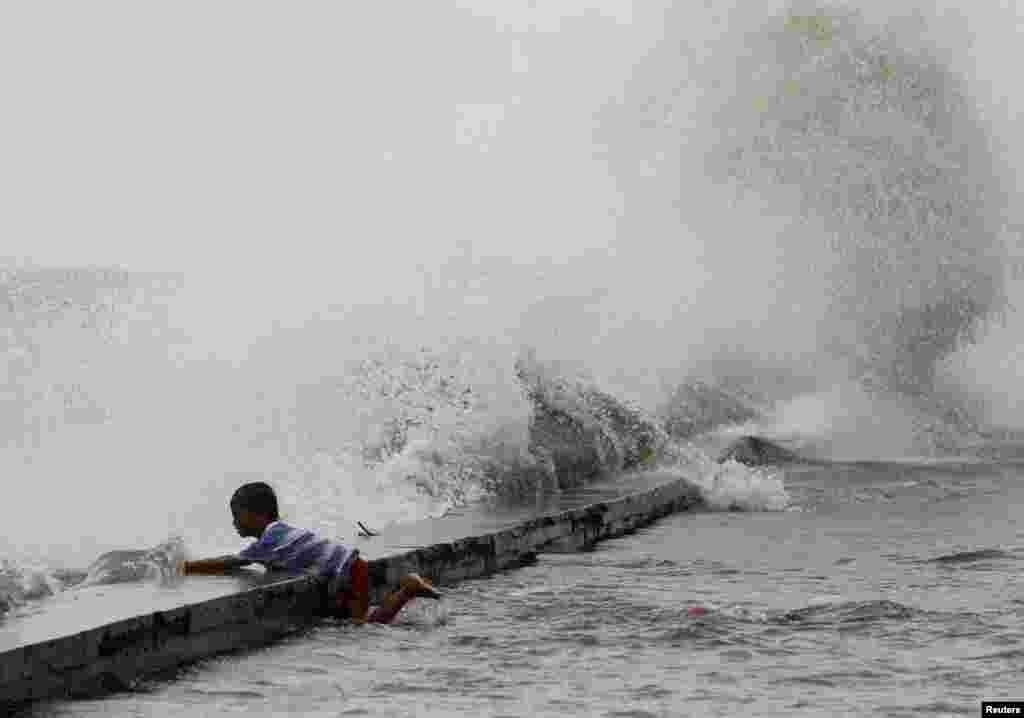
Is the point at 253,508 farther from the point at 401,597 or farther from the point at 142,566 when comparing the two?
the point at 401,597

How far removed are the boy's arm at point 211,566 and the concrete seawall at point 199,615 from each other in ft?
0.32

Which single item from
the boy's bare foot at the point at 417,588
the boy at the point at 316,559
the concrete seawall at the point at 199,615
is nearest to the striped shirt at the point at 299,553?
the boy at the point at 316,559

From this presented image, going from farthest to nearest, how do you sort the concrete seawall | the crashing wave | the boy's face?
the boy's face, the crashing wave, the concrete seawall

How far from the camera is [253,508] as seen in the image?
840cm

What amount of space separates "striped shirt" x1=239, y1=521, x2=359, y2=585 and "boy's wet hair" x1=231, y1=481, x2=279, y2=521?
0.10 m

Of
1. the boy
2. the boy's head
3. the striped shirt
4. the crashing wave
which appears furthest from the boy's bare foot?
the crashing wave

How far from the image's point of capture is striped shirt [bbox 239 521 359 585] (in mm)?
8312

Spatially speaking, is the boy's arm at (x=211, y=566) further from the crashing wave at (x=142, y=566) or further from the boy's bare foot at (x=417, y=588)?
the boy's bare foot at (x=417, y=588)

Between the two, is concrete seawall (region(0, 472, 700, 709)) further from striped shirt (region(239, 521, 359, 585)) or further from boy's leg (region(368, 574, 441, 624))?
boy's leg (region(368, 574, 441, 624))

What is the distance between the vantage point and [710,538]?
1288 cm

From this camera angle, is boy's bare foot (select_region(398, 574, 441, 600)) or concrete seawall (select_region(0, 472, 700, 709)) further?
boy's bare foot (select_region(398, 574, 441, 600))

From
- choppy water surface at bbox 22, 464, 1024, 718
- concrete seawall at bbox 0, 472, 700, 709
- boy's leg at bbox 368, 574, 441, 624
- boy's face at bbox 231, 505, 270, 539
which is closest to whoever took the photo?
concrete seawall at bbox 0, 472, 700, 709

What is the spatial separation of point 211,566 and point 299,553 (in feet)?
1.46

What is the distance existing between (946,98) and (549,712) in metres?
20.2
